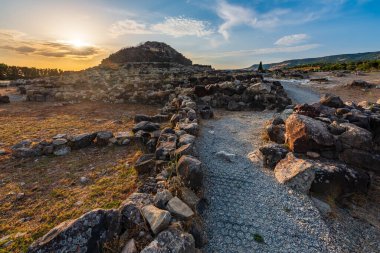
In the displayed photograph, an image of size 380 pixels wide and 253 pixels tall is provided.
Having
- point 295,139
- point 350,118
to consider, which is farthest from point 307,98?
point 295,139

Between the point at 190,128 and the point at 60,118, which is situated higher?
the point at 190,128

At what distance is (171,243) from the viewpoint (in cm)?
338

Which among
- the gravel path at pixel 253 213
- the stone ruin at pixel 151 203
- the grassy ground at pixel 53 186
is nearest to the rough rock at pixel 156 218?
the stone ruin at pixel 151 203

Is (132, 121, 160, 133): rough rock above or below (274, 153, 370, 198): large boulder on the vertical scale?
above

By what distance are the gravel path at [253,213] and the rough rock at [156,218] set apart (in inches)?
40.5

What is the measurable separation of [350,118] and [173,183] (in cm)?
797

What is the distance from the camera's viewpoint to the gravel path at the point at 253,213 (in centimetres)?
424

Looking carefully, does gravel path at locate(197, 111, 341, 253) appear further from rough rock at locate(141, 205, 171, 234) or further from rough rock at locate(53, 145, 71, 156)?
rough rock at locate(53, 145, 71, 156)

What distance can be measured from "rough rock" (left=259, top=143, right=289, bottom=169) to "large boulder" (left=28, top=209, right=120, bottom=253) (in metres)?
4.91

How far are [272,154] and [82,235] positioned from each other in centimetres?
563

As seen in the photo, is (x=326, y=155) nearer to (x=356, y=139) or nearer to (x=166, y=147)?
(x=356, y=139)

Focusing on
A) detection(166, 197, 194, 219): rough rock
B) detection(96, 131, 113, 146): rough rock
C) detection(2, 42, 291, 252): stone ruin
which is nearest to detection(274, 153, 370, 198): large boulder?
detection(2, 42, 291, 252): stone ruin

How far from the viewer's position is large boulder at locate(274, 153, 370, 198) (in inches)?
226

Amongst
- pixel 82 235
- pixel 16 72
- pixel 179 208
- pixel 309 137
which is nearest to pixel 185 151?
pixel 179 208
